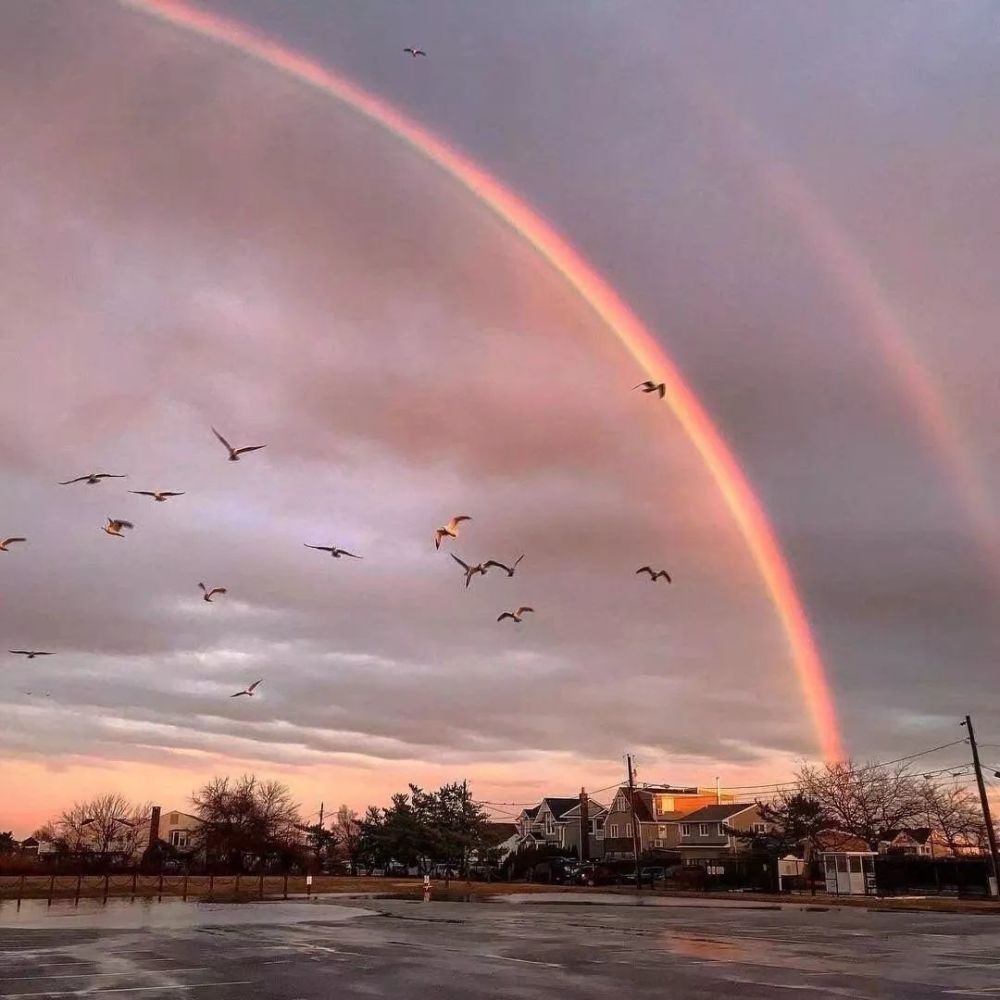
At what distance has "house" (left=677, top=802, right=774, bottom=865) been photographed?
10183 centimetres

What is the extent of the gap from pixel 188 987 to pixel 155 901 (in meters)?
44.3

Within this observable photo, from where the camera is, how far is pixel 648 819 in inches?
4732

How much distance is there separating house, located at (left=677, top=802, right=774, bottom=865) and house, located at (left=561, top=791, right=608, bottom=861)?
11749 millimetres

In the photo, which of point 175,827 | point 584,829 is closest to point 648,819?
point 584,829

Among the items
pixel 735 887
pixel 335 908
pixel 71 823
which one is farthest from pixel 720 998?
pixel 71 823

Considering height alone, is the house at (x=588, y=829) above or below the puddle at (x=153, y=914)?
above

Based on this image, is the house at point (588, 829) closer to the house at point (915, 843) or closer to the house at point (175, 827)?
the house at point (915, 843)

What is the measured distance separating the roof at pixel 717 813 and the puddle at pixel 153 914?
6648 cm

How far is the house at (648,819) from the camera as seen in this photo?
383 ft

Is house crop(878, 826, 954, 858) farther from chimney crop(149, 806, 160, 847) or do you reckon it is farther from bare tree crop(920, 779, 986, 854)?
chimney crop(149, 806, 160, 847)

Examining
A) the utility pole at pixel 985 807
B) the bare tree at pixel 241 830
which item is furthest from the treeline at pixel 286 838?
the utility pole at pixel 985 807

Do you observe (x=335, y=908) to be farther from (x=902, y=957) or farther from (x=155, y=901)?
(x=902, y=957)

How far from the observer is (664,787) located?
144750 mm

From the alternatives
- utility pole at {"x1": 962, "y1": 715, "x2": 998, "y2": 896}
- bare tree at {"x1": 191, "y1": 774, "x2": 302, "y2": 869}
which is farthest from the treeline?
utility pole at {"x1": 962, "y1": 715, "x2": 998, "y2": 896}
